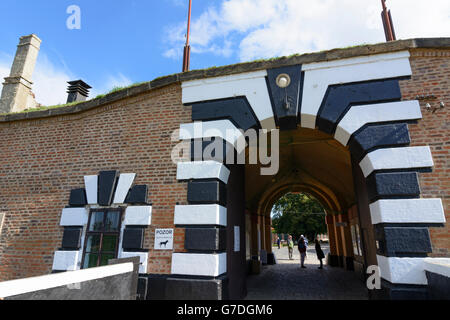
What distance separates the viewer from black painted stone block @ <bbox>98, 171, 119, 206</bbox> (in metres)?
6.14

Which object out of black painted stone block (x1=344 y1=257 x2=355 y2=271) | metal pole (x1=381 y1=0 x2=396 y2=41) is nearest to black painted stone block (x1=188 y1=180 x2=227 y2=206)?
metal pole (x1=381 y1=0 x2=396 y2=41)

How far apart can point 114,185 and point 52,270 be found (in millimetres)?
2374

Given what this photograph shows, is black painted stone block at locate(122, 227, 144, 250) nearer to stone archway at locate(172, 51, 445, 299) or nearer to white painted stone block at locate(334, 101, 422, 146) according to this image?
stone archway at locate(172, 51, 445, 299)

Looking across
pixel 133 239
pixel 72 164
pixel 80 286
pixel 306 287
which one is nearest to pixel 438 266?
pixel 306 287

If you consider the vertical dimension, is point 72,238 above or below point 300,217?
below

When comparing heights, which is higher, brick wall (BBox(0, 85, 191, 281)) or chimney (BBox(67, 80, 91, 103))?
chimney (BBox(67, 80, 91, 103))

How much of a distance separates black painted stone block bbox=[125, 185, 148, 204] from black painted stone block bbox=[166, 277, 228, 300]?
175 centimetres

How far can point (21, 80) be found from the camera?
31.8 feet

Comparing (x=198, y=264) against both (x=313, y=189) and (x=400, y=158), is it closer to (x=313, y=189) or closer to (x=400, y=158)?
(x=400, y=158)

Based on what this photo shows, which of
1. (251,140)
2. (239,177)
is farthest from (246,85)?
(239,177)

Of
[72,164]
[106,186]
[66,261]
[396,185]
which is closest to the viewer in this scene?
[396,185]

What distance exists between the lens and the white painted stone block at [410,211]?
4488 millimetres

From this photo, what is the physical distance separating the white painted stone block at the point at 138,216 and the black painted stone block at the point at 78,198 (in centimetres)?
129

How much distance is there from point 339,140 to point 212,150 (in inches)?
106
